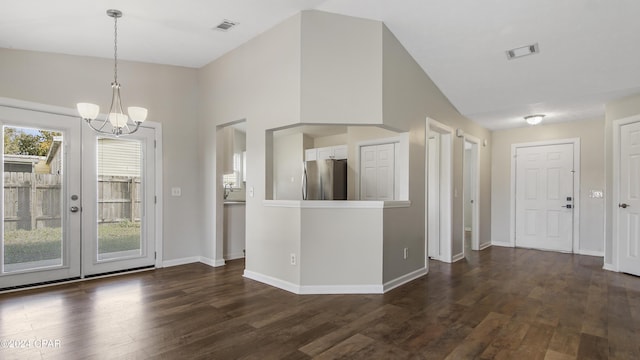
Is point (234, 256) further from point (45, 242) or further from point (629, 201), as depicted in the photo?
point (629, 201)

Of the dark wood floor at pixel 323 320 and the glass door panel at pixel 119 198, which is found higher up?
the glass door panel at pixel 119 198

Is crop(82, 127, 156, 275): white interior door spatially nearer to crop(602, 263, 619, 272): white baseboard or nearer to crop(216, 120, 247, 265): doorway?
crop(216, 120, 247, 265): doorway

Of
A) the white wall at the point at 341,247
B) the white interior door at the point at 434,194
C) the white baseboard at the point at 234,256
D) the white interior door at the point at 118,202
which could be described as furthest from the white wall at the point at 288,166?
the white wall at the point at 341,247

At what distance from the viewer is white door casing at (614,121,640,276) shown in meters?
4.60

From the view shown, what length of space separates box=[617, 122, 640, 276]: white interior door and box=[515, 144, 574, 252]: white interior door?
144cm

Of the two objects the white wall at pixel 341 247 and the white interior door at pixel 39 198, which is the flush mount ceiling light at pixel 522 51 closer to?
the white wall at pixel 341 247

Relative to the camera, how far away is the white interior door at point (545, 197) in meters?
6.25

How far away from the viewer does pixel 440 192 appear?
5.44 metres

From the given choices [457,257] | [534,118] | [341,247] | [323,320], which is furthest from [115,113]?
[534,118]

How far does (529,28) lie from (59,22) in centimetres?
496

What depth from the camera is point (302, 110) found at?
12.3 ft

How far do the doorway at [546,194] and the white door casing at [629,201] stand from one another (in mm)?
1390

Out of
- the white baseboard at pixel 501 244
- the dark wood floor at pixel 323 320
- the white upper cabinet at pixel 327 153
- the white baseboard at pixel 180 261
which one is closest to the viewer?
the dark wood floor at pixel 323 320

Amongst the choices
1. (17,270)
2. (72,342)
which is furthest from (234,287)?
(17,270)
